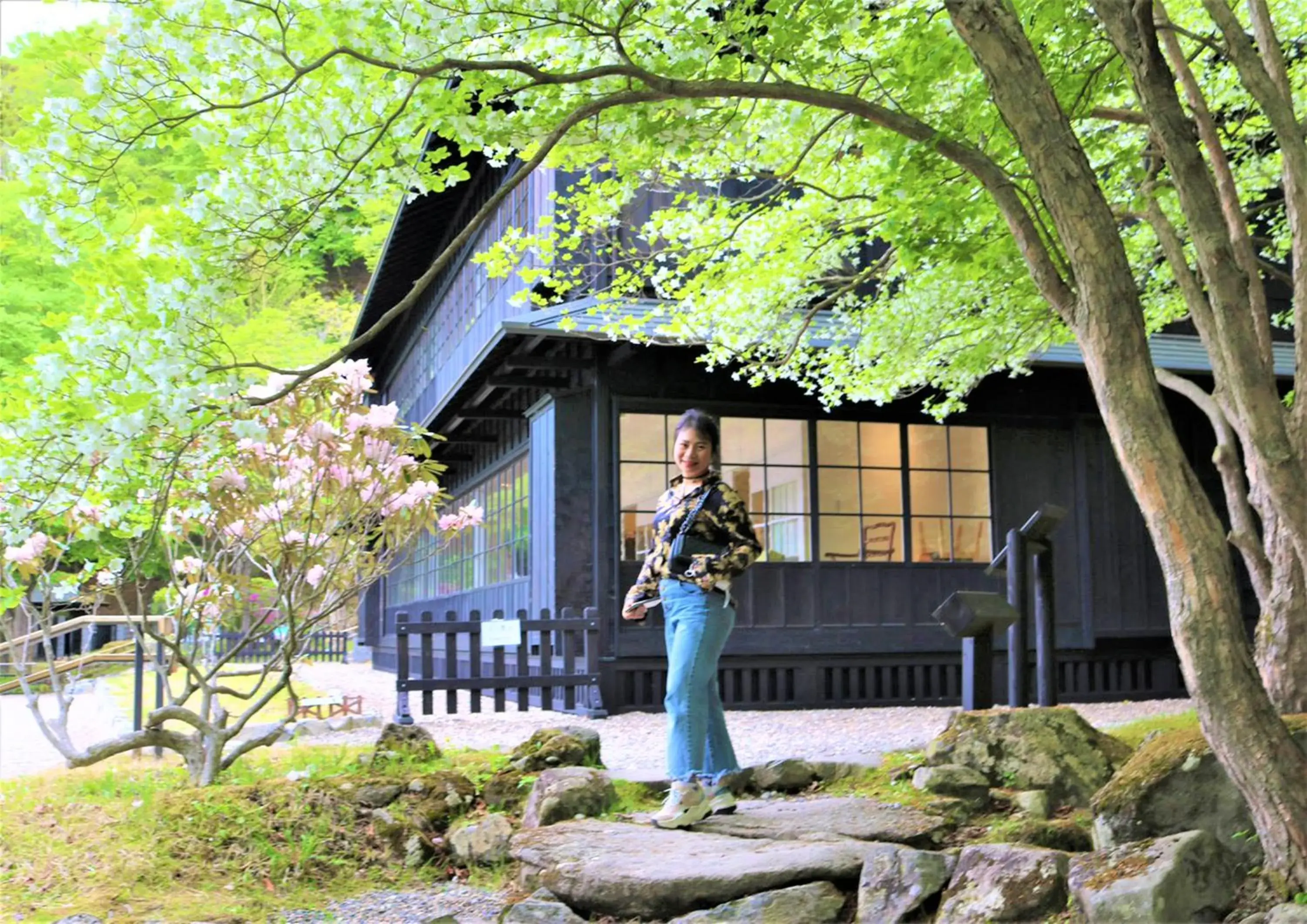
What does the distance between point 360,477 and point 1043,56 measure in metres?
4.46

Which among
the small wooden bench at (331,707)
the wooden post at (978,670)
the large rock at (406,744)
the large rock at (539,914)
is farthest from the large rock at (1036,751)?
the small wooden bench at (331,707)

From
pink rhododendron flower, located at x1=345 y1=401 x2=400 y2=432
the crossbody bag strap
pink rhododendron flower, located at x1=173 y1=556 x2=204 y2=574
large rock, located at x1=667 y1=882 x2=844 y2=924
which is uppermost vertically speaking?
pink rhododendron flower, located at x1=345 y1=401 x2=400 y2=432

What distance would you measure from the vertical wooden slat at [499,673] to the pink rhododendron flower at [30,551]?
179 inches

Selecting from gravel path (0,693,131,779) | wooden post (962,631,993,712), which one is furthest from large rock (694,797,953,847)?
gravel path (0,693,131,779)

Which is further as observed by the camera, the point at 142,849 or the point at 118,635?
the point at 118,635

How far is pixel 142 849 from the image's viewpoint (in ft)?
16.0

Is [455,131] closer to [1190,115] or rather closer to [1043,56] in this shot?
[1043,56]

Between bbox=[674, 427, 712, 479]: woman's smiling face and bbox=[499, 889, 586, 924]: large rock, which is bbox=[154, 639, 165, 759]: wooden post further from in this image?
bbox=[674, 427, 712, 479]: woman's smiling face

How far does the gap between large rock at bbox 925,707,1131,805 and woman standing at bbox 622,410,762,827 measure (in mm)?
1371

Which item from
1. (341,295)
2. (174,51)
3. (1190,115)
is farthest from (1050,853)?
(341,295)

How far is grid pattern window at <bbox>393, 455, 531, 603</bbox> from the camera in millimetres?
13883

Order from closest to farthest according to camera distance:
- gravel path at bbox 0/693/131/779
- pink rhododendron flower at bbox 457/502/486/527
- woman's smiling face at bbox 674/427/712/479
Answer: woman's smiling face at bbox 674/427/712/479
gravel path at bbox 0/693/131/779
pink rhododendron flower at bbox 457/502/486/527

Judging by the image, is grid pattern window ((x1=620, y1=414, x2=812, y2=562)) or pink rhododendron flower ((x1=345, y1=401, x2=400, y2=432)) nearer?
pink rhododendron flower ((x1=345, y1=401, x2=400, y2=432))

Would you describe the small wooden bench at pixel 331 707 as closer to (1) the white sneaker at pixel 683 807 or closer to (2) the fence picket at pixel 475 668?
(2) the fence picket at pixel 475 668
